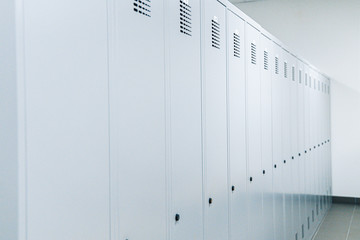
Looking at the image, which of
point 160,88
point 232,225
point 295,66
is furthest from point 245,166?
point 295,66

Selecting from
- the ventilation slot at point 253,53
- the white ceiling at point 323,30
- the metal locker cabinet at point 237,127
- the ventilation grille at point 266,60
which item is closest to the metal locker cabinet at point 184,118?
the metal locker cabinet at point 237,127

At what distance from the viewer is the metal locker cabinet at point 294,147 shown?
4.84 metres

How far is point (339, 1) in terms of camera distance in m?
7.70

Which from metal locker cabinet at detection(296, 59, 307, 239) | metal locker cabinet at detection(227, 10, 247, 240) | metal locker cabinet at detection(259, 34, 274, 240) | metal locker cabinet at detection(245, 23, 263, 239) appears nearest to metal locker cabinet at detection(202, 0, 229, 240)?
metal locker cabinet at detection(227, 10, 247, 240)

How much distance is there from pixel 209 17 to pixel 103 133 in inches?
50.8

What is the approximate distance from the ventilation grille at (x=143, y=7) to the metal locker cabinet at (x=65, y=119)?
25 centimetres

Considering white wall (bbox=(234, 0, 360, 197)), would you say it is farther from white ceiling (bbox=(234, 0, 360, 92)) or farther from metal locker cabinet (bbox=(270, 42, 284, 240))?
metal locker cabinet (bbox=(270, 42, 284, 240))

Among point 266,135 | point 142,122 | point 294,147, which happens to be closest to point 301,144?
point 294,147

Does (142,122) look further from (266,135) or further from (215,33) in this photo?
(266,135)

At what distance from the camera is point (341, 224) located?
6.57 meters

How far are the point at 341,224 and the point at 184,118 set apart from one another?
5187 millimetres

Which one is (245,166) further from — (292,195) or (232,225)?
(292,195)

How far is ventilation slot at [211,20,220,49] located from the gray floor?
4083 millimetres

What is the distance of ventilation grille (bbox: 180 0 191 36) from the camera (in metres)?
2.18
